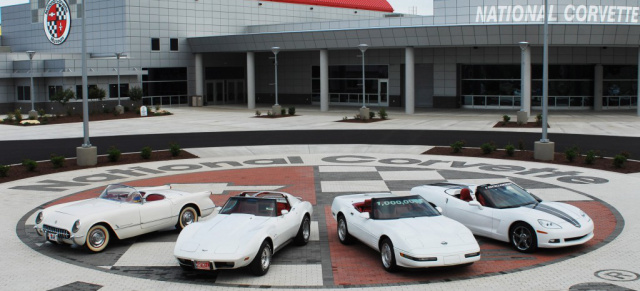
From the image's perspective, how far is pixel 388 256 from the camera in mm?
12242

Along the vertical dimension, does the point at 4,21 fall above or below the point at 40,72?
above

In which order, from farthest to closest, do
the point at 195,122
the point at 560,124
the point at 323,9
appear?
1. the point at 323,9
2. the point at 195,122
3. the point at 560,124

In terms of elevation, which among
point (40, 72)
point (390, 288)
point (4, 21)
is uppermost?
point (4, 21)

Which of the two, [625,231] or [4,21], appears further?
[4,21]

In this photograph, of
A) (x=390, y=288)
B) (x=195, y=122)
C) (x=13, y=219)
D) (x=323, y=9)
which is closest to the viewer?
(x=390, y=288)

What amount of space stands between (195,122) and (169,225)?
97.5 feet

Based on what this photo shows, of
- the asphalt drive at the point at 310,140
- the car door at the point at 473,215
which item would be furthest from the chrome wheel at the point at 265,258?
the asphalt drive at the point at 310,140

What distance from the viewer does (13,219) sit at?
658 inches

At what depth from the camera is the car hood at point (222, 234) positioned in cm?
1181

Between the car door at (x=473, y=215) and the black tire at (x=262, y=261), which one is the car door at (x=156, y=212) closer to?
the black tire at (x=262, y=261)

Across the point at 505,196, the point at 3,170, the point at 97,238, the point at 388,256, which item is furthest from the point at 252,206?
the point at 3,170

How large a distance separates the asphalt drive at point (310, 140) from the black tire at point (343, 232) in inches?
672

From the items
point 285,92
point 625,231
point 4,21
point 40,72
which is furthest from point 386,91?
point 625,231

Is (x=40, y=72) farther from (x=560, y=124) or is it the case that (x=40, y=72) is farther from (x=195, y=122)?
(x=560, y=124)
